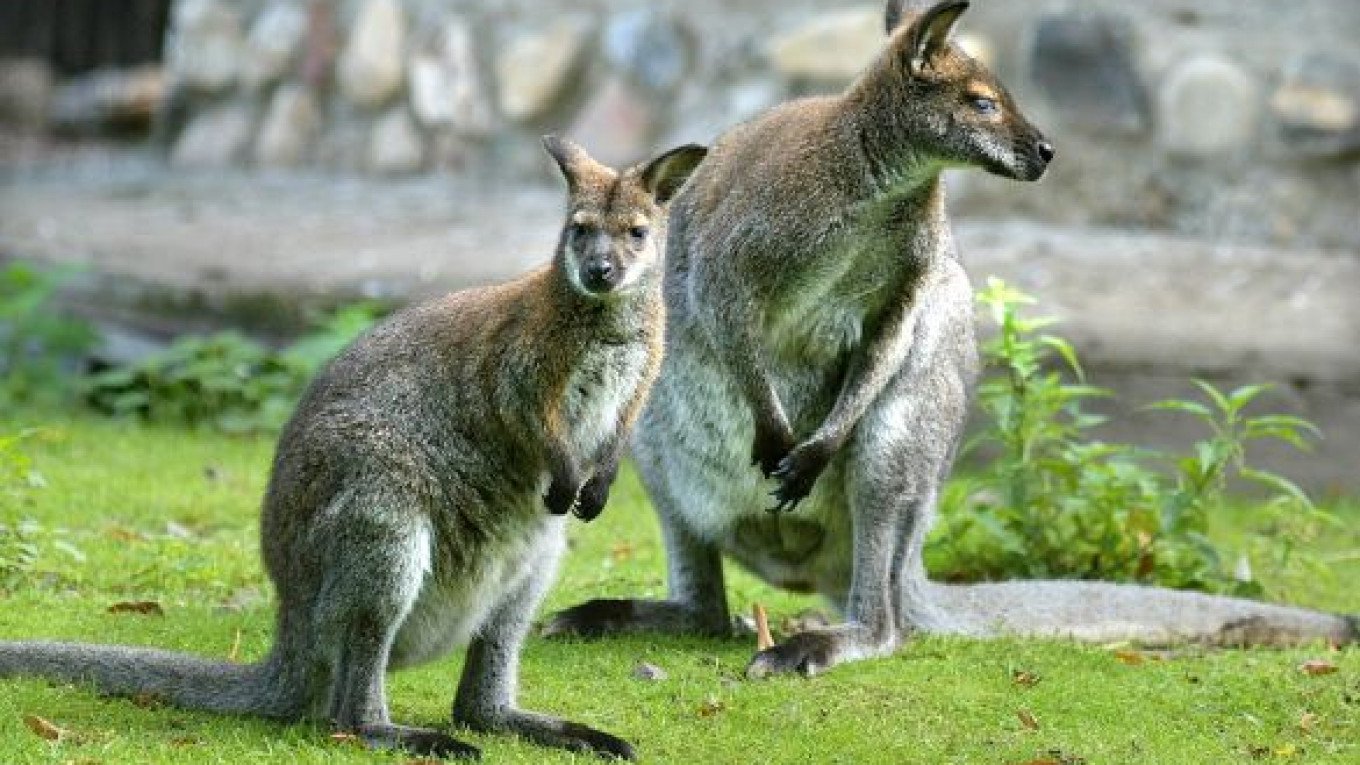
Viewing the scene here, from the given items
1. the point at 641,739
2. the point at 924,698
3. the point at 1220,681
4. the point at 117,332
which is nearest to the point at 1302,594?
the point at 1220,681

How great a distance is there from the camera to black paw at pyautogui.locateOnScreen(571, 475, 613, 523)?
5289mm

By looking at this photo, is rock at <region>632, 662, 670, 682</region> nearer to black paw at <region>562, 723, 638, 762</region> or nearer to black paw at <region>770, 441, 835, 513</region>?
black paw at <region>770, 441, 835, 513</region>

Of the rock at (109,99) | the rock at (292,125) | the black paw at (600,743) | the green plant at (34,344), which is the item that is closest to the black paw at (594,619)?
the black paw at (600,743)

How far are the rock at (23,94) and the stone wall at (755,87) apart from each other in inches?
32.9

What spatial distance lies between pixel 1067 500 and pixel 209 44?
5783 mm

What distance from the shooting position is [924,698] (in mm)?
5902

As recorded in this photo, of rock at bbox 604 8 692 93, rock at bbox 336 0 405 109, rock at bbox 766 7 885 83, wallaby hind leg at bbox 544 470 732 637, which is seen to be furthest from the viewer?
rock at bbox 336 0 405 109

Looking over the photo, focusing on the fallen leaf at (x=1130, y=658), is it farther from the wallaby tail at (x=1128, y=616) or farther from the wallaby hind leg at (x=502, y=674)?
the wallaby hind leg at (x=502, y=674)

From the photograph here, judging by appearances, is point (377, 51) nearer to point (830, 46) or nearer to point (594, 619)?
point (830, 46)

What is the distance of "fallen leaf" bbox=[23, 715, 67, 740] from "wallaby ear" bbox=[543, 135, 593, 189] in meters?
1.67

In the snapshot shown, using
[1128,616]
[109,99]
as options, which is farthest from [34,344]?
[1128,616]

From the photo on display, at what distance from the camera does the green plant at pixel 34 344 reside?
9.14m

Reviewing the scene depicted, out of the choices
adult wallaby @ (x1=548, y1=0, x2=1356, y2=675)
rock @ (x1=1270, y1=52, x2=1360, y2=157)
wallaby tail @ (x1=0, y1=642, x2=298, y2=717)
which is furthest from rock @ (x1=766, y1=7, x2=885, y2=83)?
wallaby tail @ (x1=0, y1=642, x2=298, y2=717)

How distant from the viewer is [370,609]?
4949mm
